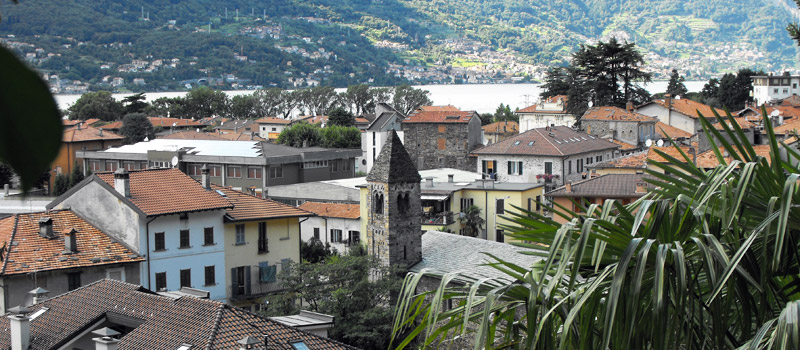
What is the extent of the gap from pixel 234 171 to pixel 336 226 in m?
15.5

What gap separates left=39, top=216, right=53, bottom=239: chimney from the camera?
2562 centimetres

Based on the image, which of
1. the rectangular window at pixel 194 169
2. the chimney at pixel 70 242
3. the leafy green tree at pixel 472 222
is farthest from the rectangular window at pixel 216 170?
the chimney at pixel 70 242

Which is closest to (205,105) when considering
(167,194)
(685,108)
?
(685,108)

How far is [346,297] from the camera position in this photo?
26.5 meters

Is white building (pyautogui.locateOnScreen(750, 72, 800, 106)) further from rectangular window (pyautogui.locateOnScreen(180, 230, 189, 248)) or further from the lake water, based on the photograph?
rectangular window (pyautogui.locateOnScreen(180, 230, 189, 248))

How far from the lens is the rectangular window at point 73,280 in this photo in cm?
2434

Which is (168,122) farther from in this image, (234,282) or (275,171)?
(234,282)

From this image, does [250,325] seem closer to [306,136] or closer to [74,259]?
[74,259]

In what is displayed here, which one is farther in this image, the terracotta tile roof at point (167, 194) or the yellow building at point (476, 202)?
the yellow building at point (476, 202)

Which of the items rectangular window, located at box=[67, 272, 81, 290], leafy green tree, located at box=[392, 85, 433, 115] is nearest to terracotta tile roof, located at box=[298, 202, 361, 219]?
rectangular window, located at box=[67, 272, 81, 290]

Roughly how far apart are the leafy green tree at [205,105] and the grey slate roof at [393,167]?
85647 millimetres

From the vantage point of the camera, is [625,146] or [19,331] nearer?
[19,331]

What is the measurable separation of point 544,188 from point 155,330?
30.8 meters

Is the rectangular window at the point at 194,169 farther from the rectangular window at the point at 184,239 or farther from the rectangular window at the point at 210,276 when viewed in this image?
the rectangular window at the point at 184,239
